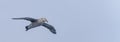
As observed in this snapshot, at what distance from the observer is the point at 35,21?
479cm

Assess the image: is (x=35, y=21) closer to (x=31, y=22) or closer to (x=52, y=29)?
(x=31, y=22)

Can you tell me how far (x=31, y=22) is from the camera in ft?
15.9

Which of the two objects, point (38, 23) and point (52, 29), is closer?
point (38, 23)

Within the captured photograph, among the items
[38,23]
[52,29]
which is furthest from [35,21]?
[52,29]

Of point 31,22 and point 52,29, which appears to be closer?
point 31,22

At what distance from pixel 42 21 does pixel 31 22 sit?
30 cm

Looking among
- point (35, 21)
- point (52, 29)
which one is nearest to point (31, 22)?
point (35, 21)

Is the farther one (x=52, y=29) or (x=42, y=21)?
(x=52, y=29)

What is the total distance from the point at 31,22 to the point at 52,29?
0.67 meters

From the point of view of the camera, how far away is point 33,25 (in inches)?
186

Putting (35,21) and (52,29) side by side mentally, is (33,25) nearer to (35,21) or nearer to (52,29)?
(35,21)

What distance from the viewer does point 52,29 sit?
5316 millimetres

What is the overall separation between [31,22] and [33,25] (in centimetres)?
14

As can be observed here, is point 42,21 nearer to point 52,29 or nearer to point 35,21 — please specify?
point 35,21
